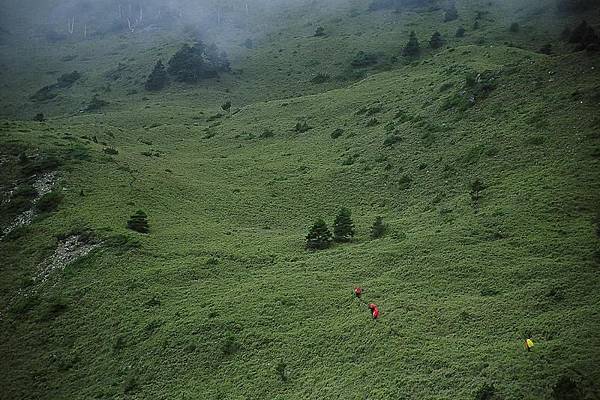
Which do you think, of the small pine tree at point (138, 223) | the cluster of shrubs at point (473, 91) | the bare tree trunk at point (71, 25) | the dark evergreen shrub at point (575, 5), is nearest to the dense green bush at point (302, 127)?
the cluster of shrubs at point (473, 91)

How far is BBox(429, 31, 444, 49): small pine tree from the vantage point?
10406cm

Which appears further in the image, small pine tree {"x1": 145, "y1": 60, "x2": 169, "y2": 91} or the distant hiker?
small pine tree {"x1": 145, "y1": 60, "x2": 169, "y2": 91}

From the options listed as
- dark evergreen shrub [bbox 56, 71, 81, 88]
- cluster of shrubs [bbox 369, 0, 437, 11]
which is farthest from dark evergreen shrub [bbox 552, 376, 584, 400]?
dark evergreen shrub [bbox 56, 71, 81, 88]

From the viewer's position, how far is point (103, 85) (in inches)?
4865

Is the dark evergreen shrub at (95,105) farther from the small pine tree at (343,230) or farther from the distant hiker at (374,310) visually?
the distant hiker at (374,310)

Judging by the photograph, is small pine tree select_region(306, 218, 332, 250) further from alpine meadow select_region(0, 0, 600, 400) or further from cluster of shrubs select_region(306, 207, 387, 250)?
alpine meadow select_region(0, 0, 600, 400)

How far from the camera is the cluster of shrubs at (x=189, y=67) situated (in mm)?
118125

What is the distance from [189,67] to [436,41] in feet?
192

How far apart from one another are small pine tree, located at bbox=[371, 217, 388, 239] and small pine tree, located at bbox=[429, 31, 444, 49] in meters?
70.9

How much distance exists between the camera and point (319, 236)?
149 ft

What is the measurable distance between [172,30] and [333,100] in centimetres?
9457

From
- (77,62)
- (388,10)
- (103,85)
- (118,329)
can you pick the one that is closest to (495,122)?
(118,329)

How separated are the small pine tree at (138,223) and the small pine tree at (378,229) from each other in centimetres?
2320

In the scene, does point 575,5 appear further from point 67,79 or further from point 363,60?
point 67,79
